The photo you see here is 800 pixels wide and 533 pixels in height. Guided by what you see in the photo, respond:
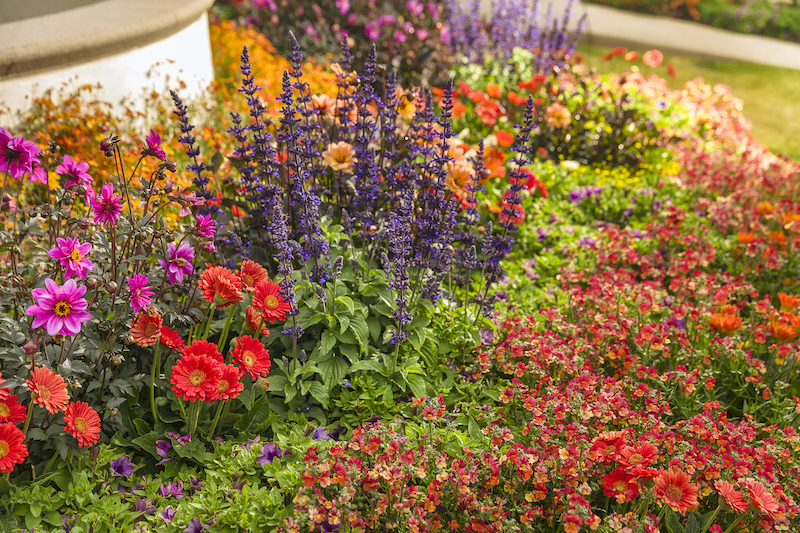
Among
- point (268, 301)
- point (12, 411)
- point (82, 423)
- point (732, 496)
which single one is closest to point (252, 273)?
point (268, 301)

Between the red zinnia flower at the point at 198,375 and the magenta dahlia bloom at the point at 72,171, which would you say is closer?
the red zinnia flower at the point at 198,375

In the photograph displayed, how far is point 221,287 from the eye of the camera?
2.07m

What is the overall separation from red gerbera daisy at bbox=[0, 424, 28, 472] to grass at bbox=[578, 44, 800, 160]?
8543 mm

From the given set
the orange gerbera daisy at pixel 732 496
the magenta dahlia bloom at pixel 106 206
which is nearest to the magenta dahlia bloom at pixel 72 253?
the magenta dahlia bloom at pixel 106 206

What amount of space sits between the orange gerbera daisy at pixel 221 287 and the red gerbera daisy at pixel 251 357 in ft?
0.52

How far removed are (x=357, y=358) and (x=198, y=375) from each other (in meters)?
0.78

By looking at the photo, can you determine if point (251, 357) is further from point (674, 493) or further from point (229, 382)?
point (674, 493)

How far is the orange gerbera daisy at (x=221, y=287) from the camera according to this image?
6.73 feet

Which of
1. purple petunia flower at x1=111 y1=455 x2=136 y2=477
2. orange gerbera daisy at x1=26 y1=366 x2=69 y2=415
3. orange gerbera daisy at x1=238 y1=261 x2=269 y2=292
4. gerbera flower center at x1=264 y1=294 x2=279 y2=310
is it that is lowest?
purple petunia flower at x1=111 y1=455 x2=136 y2=477

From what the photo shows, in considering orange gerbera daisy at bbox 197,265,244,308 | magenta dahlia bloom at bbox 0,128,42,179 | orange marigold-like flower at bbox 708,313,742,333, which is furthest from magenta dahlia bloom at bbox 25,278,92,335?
orange marigold-like flower at bbox 708,313,742,333

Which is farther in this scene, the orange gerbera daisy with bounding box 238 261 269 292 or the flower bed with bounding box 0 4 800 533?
the orange gerbera daisy with bounding box 238 261 269 292

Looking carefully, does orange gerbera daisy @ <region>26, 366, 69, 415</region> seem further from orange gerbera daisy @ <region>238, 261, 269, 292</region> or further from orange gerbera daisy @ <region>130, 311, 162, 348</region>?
orange gerbera daisy @ <region>238, 261, 269, 292</region>

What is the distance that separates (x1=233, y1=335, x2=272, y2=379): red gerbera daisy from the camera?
2.01 m

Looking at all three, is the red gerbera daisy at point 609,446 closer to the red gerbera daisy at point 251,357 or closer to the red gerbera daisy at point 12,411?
the red gerbera daisy at point 251,357
